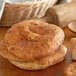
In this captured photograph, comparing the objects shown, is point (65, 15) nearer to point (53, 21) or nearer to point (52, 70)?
point (53, 21)

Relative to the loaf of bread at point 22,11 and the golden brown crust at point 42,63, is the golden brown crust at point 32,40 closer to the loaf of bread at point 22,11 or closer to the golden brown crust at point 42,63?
the golden brown crust at point 42,63

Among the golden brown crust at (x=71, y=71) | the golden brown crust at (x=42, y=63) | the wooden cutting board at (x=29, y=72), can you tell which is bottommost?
the wooden cutting board at (x=29, y=72)

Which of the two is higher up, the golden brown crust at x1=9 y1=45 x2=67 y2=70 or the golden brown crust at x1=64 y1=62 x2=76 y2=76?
the golden brown crust at x1=64 y1=62 x2=76 y2=76

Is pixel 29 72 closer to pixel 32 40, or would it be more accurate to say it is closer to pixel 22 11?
pixel 32 40

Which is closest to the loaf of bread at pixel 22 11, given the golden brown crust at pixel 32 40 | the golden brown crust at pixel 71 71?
the golden brown crust at pixel 32 40

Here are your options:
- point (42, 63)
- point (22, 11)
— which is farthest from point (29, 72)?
point (22, 11)

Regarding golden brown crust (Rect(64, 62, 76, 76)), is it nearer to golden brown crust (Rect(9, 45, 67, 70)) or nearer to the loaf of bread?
golden brown crust (Rect(9, 45, 67, 70))

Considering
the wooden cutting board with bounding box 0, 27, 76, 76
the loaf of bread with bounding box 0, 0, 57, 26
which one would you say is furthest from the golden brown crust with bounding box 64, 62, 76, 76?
the loaf of bread with bounding box 0, 0, 57, 26

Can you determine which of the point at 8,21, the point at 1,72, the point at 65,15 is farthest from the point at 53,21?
the point at 1,72

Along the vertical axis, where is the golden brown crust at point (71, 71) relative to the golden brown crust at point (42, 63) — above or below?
above
